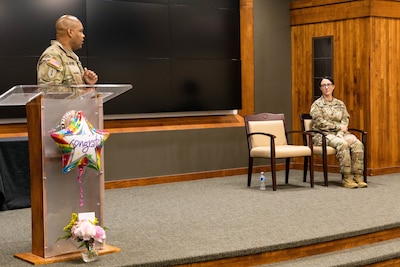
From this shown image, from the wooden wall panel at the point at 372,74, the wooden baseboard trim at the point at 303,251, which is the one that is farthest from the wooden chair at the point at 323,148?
the wooden baseboard trim at the point at 303,251

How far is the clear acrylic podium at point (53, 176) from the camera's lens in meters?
4.75

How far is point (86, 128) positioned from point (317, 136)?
423 cm

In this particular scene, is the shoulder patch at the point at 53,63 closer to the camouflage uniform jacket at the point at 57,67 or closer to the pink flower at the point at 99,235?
the camouflage uniform jacket at the point at 57,67

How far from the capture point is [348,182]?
8242 mm

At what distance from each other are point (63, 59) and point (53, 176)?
36.7 inches

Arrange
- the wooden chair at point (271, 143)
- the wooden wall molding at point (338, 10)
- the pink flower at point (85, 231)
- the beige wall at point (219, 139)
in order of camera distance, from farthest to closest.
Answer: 1. the wooden wall molding at point (338, 10)
2. the beige wall at point (219, 139)
3. the wooden chair at point (271, 143)
4. the pink flower at point (85, 231)

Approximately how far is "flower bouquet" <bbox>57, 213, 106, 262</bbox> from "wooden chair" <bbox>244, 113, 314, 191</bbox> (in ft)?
11.5

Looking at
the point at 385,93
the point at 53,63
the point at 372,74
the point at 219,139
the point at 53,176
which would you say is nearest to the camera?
the point at 53,176

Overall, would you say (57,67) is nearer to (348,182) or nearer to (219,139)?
(348,182)

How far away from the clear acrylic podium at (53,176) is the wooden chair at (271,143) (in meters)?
3.32

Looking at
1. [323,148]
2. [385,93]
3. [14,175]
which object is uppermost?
[385,93]

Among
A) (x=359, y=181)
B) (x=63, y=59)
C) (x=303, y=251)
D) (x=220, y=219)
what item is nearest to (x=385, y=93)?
(x=359, y=181)

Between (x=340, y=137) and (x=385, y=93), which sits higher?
(x=385, y=93)

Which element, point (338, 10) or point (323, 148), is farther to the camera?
point (338, 10)
